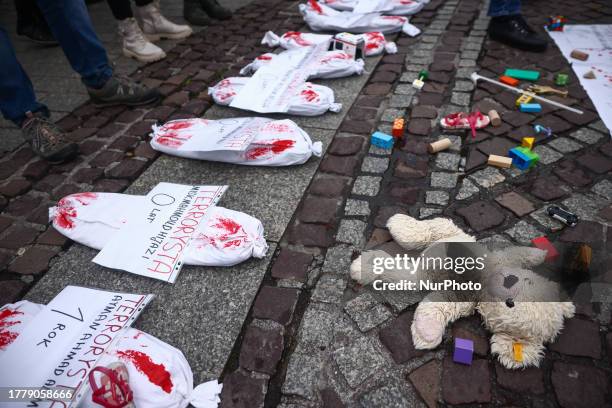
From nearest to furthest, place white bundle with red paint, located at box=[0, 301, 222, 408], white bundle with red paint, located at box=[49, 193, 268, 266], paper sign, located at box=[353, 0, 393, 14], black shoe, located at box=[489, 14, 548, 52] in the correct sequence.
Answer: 1. white bundle with red paint, located at box=[0, 301, 222, 408]
2. white bundle with red paint, located at box=[49, 193, 268, 266]
3. black shoe, located at box=[489, 14, 548, 52]
4. paper sign, located at box=[353, 0, 393, 14]

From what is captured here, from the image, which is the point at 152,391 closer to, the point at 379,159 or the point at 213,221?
the point at 213,221

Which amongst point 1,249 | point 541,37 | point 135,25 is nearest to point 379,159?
point 1,249

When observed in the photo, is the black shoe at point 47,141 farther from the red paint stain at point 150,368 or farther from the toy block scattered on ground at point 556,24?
the toy block scattered on ground at point 556,24

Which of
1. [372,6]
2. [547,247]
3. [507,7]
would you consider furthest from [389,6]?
[547,247]

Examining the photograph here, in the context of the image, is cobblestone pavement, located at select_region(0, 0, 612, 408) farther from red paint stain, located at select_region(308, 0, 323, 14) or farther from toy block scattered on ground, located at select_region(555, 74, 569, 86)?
red paint stain, located at select_region(308, 0, 323, 14)

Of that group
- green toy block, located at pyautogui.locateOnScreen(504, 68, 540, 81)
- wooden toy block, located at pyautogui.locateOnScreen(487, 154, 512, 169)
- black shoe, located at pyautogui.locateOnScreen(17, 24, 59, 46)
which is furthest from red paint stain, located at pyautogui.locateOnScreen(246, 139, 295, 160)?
black shoe, located at pyautogui.locateOnScreen(17, 24, 59, 46)

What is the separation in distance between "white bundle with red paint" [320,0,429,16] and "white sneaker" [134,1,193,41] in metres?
1.62

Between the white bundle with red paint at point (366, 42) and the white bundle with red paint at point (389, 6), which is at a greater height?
the white bundle with red paint at point (389, 6)

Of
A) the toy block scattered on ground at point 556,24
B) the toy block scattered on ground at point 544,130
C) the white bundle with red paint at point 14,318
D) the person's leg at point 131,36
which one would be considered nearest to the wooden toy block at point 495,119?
the toy block scattered on ground at point 544,130

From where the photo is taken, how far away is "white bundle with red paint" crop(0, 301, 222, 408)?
1158 millimetres

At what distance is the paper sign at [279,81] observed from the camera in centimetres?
254

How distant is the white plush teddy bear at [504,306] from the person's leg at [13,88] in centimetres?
231

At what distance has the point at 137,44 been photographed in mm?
3451

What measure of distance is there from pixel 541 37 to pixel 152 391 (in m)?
4.06
